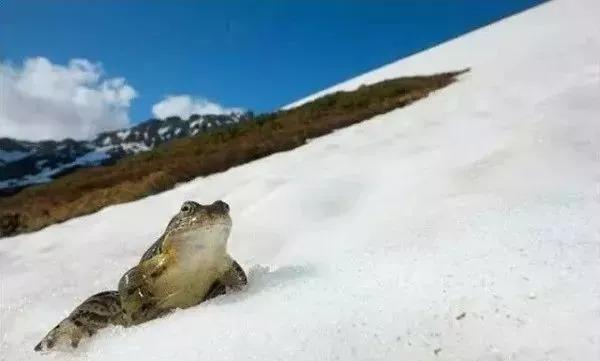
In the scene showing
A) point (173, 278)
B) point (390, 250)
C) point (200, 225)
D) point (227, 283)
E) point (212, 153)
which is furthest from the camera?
point (212, 153)

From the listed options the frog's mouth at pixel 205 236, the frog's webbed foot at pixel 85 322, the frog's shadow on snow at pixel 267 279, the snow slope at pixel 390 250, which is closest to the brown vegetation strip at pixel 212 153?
the snow slope at pixel 390 250

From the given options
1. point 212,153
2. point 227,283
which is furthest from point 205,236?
point 212,153

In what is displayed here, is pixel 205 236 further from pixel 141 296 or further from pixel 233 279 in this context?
pixel 141 296

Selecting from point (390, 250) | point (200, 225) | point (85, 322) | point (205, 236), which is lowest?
point (390, 250)

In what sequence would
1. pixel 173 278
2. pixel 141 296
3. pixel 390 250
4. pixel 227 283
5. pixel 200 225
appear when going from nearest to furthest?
pixel 200 225
pixel 173 278
pixel 141 296
pixel 227 283
pixel 390 250

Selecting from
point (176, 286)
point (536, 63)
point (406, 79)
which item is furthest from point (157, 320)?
point (406, 79)

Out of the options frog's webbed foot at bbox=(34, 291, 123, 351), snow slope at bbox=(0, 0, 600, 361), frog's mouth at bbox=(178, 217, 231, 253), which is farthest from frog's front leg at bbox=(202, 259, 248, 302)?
frog's webbed foot at bbox=(34, 291, 123, 351)

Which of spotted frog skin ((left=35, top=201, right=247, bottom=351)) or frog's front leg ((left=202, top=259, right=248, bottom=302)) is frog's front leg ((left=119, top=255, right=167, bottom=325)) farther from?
frog's front leg ((left=202, top=259, right=248, bottom=302))
